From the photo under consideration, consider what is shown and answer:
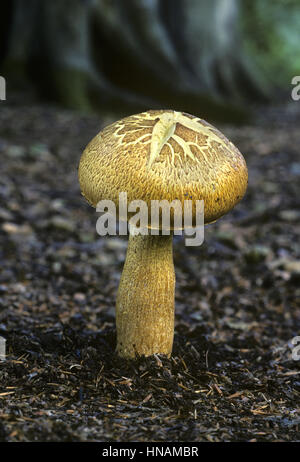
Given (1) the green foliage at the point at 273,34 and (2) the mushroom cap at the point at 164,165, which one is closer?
(2) the mushroom cap at the point at 164,165

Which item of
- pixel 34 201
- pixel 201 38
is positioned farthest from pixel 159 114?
pixel 201 38

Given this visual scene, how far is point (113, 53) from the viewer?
9516 mm

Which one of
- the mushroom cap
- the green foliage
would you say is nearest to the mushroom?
the mushroom cap

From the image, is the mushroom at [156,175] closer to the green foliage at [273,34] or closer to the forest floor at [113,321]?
the forest floor at [113,321]

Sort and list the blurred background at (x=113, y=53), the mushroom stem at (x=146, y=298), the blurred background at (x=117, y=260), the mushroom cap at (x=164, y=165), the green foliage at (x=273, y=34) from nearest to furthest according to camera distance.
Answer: the mushroom cap at (x=164, y=165) → the blurred background at (x=117, y=260) → the mushroom stem at (x=146, y=298) → the blurred background at (x=113, y=53) → the green foliage at (x=273, y=34)

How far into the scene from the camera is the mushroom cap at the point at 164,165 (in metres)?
2.34

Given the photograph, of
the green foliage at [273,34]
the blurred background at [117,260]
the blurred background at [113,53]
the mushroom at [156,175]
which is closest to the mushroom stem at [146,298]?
the mushroom at [156,175]

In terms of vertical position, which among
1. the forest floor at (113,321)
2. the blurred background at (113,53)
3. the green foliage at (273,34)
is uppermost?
the green foliage at (273,34)

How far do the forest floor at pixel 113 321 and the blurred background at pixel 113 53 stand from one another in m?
2.03

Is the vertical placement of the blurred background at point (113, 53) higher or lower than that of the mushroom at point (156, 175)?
higher

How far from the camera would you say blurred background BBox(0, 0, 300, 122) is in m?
8.84

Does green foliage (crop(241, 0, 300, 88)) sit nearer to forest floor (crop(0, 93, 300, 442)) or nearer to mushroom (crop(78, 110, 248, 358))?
forest floor (crop(0, 93, 300, 442))

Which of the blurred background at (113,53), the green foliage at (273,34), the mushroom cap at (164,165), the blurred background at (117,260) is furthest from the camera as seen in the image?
the green foliage at (273,34)

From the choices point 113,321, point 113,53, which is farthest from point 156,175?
point 113,53
